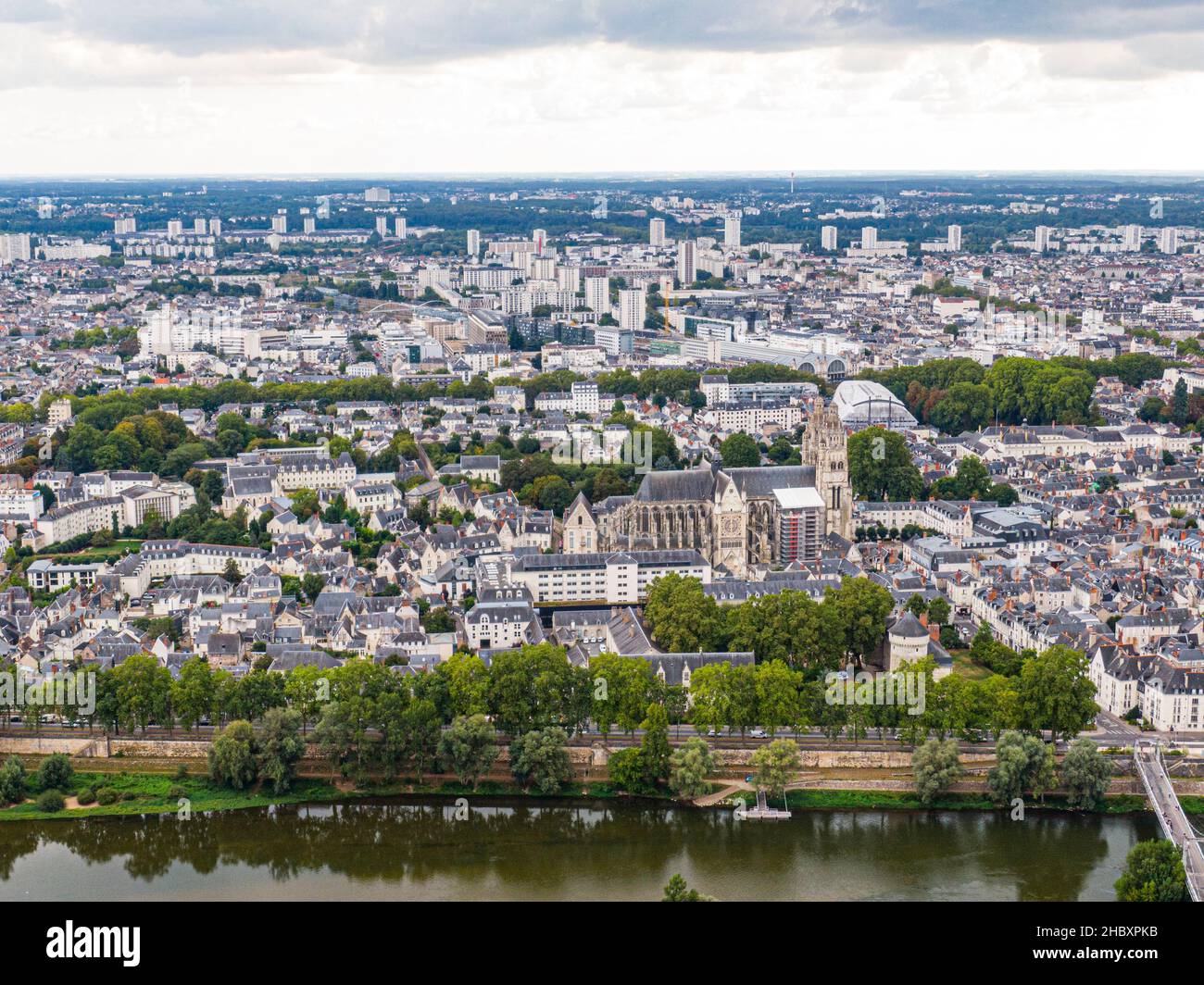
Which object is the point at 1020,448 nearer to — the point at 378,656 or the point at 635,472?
the point at 635,472

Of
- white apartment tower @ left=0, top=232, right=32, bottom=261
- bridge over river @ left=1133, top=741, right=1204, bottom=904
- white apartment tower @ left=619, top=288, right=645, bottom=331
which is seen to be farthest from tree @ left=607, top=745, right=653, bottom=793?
white apartment tower @ left=0, top=232, right=32, bottom=261

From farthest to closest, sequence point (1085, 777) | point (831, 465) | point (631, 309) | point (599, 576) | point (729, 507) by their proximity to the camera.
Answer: point (631, 309)
point (831, 465)
point (729, 507)
point (599, 576)
point (1085, 777)

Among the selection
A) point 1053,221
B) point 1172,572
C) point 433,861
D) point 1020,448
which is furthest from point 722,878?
point 1053,221

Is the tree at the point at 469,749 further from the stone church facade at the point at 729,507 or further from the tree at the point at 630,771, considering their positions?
the stone church facade at the point at 729,507

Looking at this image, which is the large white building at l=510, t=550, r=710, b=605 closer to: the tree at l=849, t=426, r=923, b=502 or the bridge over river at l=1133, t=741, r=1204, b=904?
the tree at l=849, t=426, r=923, b=502

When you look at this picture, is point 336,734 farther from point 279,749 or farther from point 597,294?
point 597,294

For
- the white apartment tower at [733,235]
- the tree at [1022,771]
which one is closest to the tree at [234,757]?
the tree at [1022,771]

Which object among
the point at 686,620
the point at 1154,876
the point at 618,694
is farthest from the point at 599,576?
the point at 1154,876
